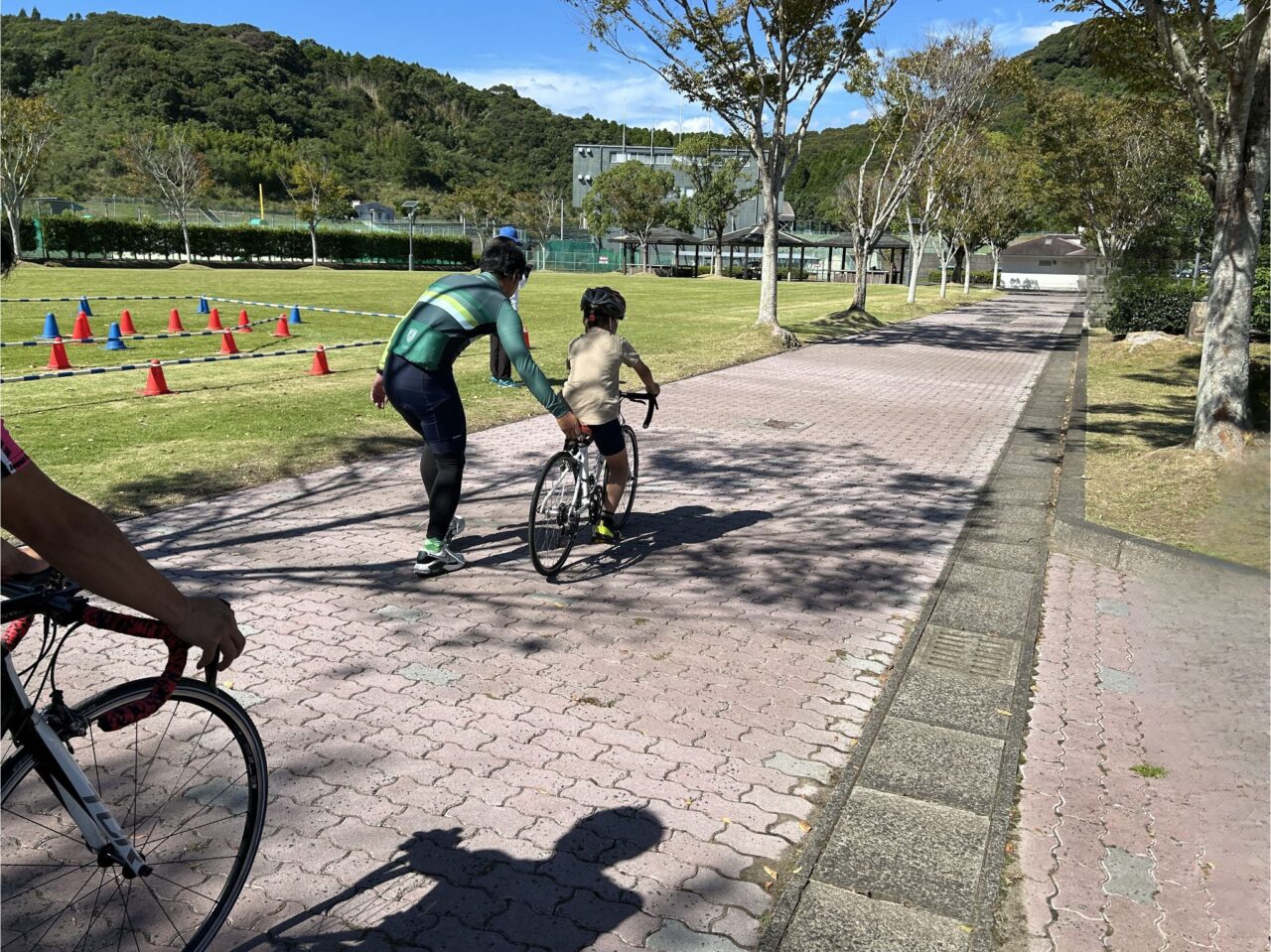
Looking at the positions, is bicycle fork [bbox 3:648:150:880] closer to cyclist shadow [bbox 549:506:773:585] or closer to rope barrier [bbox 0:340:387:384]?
cyclist shadow [bbox 549:506:773:585]

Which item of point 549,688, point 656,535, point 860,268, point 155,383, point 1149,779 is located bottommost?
point 1149,779

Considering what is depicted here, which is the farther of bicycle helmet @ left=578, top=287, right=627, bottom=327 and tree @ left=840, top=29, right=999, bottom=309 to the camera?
tree @ left=840, top=29, right=999, bottom=309

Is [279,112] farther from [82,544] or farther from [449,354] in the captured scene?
[82,544]

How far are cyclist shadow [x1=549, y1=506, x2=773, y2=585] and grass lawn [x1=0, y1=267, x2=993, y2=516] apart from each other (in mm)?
3139

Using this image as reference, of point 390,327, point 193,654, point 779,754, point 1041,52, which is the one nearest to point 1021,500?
point 779,754

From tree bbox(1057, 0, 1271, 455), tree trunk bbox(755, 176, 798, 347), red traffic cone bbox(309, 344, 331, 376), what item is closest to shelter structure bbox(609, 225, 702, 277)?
tree trunk bbox(755, 176, 798, 347)

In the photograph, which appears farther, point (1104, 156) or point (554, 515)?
point (1104, 156)

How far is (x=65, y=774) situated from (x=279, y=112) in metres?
133

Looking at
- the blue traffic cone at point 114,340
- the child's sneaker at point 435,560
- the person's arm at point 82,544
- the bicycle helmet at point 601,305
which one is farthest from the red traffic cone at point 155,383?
the person's arm at point 82,544

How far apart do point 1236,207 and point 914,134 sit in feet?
67.0

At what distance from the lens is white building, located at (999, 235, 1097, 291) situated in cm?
7400

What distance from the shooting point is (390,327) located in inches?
813

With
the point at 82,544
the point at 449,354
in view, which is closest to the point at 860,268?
the point at 449,354

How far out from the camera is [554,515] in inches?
219
